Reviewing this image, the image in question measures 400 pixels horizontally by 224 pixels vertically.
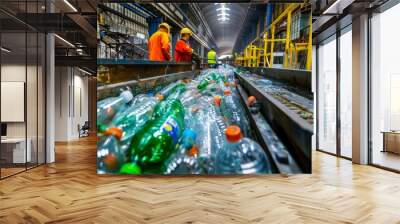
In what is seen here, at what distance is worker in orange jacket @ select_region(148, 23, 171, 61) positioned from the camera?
207 inches

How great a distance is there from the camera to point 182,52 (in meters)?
5.39

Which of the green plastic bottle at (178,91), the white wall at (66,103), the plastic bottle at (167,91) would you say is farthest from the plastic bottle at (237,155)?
the white wall at (66,103)

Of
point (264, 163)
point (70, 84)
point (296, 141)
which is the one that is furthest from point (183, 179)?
point (70, 84)

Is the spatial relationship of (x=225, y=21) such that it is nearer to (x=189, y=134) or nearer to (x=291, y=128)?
(x=189, y=134)

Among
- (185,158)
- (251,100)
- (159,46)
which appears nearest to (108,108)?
(159,46)

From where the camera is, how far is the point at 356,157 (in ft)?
25.8

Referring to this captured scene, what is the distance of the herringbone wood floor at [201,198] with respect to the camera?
12.6 feet

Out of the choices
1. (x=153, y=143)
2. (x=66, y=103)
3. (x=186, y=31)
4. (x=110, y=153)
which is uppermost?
(x=186, y=31)

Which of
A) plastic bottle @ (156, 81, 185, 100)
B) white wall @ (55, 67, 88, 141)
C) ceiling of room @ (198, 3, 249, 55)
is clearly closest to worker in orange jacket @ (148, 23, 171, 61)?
plastic bottle @ (156, 81, 185, 100)

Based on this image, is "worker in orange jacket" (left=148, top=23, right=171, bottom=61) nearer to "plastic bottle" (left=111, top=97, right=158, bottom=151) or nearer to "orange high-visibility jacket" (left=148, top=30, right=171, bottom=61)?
"orange high-visibility jacket" (left=148, top=30, right=171, bottom=61)

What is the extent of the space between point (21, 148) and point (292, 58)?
5.50m

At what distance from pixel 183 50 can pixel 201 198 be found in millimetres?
2175

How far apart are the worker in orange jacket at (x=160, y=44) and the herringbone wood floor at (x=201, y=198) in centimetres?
193

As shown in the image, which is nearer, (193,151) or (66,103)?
(193,151)
